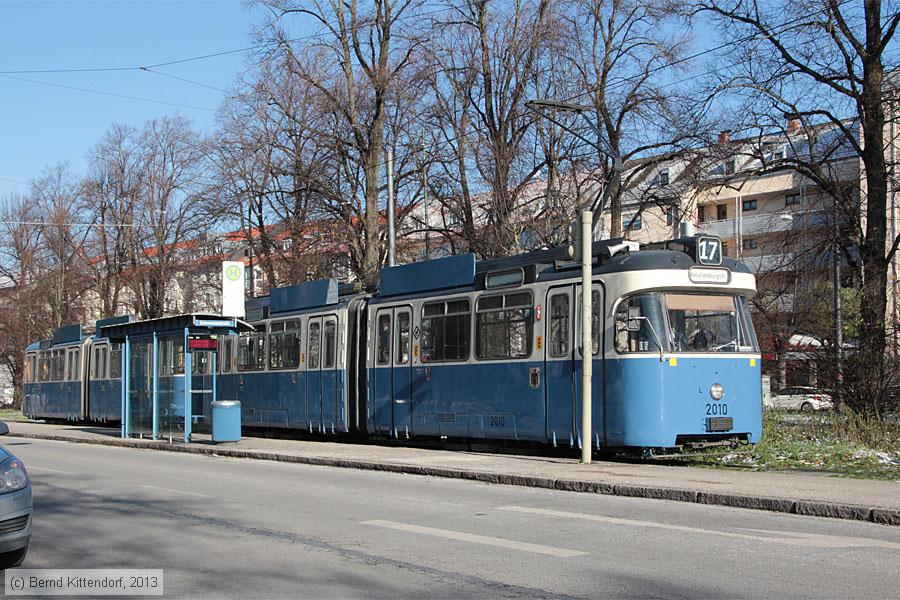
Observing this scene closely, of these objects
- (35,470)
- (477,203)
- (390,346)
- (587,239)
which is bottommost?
(35,470)

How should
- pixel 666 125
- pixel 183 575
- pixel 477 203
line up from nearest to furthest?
pixel 183 575 < pixel 666 125 < pixel 477 203

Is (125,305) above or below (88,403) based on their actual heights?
above

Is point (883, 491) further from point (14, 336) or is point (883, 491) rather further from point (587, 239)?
point (14, 336)

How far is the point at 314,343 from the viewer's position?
25.0 metres

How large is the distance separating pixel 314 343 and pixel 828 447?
1231 cm

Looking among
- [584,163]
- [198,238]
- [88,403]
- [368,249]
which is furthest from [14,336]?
[584,163]

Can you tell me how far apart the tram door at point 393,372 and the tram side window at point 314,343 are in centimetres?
253

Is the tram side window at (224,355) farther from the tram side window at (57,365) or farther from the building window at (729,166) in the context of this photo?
the tram side window at (57,365)

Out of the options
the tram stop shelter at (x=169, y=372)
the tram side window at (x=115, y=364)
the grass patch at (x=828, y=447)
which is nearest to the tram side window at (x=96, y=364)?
the tram side window at (x=115, y=364)

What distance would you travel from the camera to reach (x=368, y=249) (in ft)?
118

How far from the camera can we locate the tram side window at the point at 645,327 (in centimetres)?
1645

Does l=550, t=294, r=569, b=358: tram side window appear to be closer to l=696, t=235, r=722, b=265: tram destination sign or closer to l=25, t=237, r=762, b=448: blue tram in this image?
l=25, t=237, r=762, b=448: blue tram

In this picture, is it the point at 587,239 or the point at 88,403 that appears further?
the point at 88,403

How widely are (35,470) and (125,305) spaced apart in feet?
143
